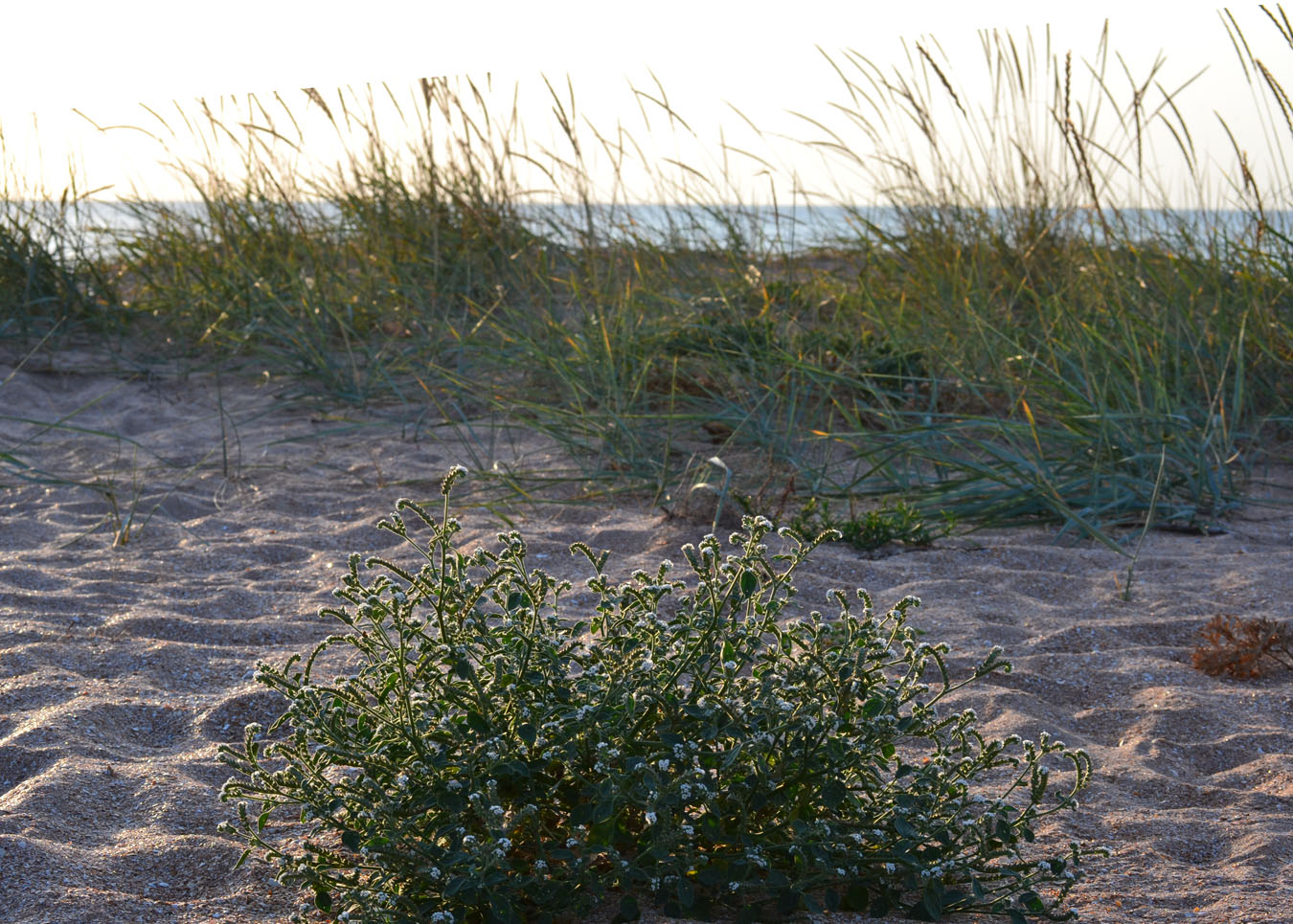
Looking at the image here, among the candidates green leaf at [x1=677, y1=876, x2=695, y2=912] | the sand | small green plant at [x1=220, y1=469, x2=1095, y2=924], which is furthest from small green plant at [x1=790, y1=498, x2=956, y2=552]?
green leaf at [x1=677, y1=876, x2=695, y2=912]

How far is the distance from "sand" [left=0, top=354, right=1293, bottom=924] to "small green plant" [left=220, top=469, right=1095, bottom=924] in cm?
25

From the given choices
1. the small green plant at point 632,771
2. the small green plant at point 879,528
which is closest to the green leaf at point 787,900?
the small green plant at point 632,771

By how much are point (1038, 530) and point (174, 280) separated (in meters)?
4.19

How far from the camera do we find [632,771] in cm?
121

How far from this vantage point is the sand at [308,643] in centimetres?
151

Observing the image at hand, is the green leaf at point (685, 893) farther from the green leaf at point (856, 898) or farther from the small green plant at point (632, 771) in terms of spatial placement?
the green leaf at point (856, 898)

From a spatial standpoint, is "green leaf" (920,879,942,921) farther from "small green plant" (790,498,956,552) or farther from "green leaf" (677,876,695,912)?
"small green plant" (790,498,956,552)

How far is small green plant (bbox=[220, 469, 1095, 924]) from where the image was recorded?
126cm

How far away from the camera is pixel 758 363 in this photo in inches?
156

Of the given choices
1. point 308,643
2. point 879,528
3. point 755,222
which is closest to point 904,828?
point 308,643

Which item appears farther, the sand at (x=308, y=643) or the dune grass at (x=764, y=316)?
the dune grass at (x=764, y=316)

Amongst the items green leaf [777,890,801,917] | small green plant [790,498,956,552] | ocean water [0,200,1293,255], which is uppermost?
ocean water [0,200,1293,255]

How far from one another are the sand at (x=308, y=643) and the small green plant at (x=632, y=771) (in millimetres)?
248

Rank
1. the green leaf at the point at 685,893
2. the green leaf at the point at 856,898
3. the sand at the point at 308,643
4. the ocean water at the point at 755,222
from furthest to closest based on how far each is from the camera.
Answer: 1. the ocean water at the point at 755,222
2. the sand at the point at 308,643
3. the green leaf at the point at 856,898
4. the green leaf at the point at 685,893
